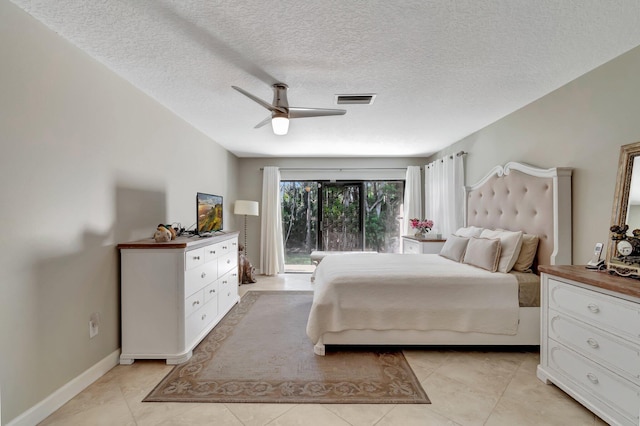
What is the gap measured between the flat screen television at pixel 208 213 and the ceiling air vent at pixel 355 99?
179 centimetres

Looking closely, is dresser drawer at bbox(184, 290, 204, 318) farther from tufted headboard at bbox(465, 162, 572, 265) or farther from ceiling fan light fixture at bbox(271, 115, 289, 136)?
tufted headboard at bbox(465, 162, 572, 265)

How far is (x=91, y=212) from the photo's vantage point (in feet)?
6.68

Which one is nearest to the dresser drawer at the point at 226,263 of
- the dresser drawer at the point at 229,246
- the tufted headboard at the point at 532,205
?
the dresser drawer at the point at 229,246

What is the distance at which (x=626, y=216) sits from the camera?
1.92 m

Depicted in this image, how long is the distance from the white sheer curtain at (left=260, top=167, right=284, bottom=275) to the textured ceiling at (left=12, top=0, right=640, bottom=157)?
2.47 metres

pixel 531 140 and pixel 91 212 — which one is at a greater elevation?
pixel 531 140

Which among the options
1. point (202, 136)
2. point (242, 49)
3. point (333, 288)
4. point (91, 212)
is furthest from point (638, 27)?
point (202, 136)

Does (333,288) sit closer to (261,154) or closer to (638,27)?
(638,27)

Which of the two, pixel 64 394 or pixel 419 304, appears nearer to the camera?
pixel 64 394

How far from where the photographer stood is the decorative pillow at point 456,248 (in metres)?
3.09

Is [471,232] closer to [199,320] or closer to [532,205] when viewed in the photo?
[532,205]

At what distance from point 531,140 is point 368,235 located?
10.8 feet

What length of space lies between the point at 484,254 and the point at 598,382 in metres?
1.22

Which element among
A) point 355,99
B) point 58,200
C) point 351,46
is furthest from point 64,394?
point 355,99
